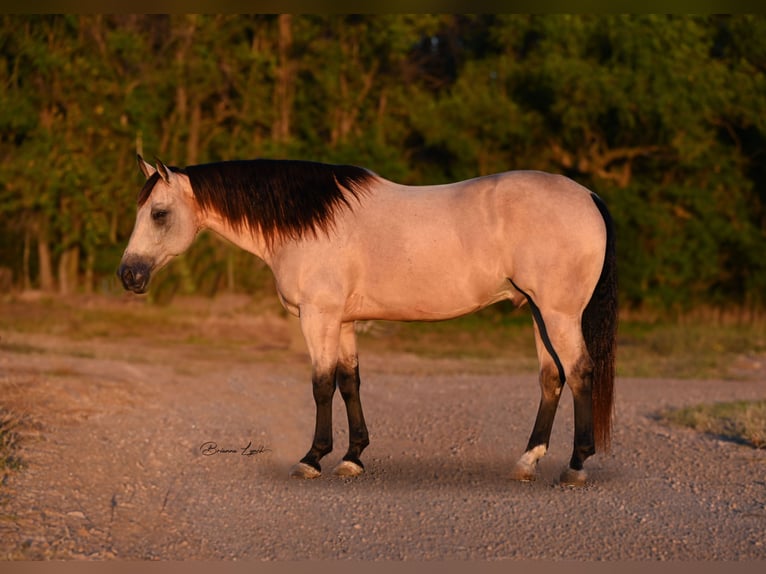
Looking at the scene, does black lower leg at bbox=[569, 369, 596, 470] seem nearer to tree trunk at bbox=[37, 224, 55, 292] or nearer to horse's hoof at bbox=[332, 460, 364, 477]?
horse's hoof at bbox=[332, 460, 364, 477]

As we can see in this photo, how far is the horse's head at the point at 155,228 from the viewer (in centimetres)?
688

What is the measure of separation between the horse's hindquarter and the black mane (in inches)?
6.8

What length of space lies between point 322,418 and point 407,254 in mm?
1266

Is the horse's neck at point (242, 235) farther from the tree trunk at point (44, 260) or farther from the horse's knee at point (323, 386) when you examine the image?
the tree trunk at point (44, 260)

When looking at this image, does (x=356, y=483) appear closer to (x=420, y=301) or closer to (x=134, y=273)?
(x=420, y=301)

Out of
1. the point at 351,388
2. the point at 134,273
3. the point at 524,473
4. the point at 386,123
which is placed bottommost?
the point at 524,473

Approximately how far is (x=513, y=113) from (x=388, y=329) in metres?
6.09

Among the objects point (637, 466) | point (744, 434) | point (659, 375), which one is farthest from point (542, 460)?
point (659, 375)

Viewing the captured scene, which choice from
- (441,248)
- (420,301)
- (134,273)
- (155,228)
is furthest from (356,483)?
(155,228)

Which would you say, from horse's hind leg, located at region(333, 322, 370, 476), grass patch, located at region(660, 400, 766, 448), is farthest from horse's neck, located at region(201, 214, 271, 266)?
grass patch, located at region(660, 400, 766, 448)

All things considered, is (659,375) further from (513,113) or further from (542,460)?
(513,113)

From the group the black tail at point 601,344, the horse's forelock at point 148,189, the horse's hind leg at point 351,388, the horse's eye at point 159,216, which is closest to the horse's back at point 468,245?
the black tail at point 601,344

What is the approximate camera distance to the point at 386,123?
82.1ft

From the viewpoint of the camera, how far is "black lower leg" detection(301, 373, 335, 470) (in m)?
6.93
